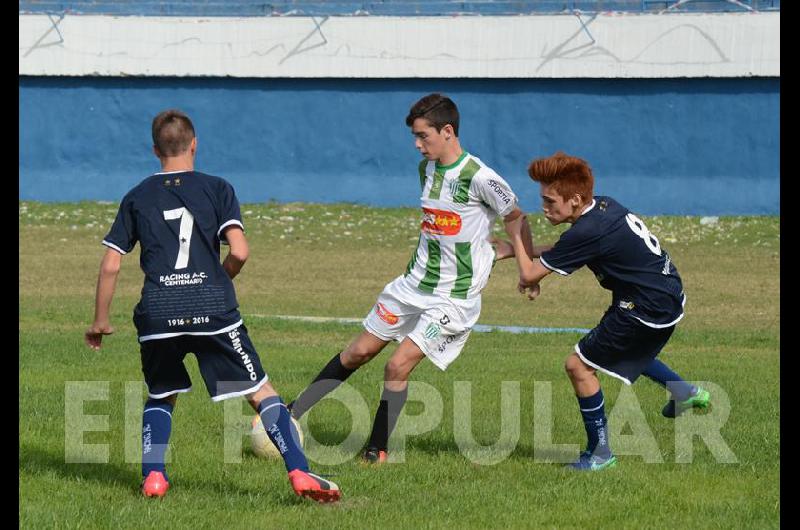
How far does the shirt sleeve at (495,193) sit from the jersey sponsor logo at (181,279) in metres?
2.00

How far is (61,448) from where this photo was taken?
812 cm

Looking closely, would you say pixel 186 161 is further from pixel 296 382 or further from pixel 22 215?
pixel 22 215

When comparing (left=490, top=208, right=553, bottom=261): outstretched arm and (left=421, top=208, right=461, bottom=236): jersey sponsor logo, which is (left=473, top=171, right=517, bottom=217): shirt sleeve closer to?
(left=490, top=208, right=553, bottom=261): outstretched arm

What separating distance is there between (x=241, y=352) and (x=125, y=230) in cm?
87

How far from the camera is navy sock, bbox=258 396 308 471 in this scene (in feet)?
22.0

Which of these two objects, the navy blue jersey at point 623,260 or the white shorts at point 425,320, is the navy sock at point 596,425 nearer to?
the navy blue jersey at point 623,260

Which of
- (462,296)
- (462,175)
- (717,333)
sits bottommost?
(717,333)

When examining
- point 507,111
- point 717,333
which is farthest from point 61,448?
point 507,111

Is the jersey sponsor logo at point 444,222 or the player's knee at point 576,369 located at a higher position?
the jersey sponsor logo at point 444,222

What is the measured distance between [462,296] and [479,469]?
1.07 metres

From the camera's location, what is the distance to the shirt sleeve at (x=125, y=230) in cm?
682

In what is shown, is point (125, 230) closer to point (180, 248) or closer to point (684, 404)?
point (180, 248)

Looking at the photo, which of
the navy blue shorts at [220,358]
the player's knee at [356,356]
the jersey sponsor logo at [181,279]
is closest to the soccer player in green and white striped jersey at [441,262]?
the player's knee at [356,356]
